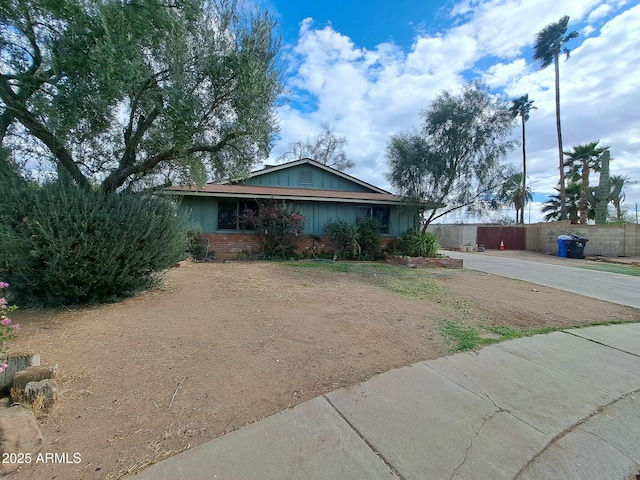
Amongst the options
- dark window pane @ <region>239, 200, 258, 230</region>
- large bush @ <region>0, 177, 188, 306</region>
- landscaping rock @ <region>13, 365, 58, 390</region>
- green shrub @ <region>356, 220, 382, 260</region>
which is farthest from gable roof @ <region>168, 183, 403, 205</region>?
landscaping rock @ <region>13, 365, 58, 390</region>

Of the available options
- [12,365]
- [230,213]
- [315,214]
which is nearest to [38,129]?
[12,365]

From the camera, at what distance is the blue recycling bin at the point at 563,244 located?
17258 mm

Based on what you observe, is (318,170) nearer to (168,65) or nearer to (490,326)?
(168,65)

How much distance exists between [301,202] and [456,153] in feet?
20.5

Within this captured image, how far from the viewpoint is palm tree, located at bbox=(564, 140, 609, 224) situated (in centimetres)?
2198

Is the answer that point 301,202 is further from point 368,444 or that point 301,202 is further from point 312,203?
point 368,444

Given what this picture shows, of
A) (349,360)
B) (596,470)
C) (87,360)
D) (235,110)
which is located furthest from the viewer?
(235,110)

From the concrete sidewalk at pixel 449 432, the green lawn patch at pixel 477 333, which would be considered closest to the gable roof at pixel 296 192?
the green lawn patch at pixel 477 333

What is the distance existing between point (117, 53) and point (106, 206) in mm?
2229

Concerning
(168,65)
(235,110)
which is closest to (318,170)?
(235,110)

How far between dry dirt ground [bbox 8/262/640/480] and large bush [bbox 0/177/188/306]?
1.18ft

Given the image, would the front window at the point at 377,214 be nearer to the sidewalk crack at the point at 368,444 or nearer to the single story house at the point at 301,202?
the single story house at the point at 301,202

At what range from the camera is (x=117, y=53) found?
4.07 meters

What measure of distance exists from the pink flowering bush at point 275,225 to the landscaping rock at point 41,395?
30.0ft
